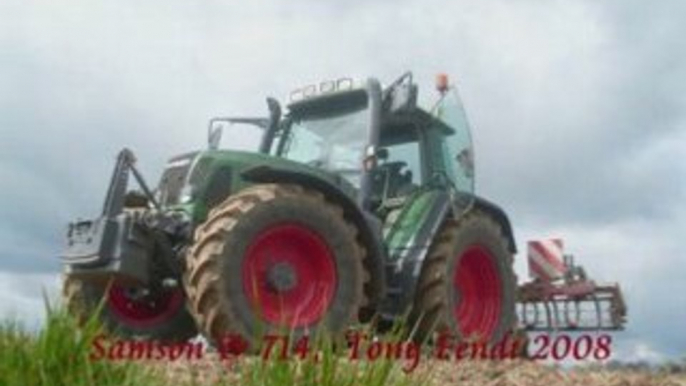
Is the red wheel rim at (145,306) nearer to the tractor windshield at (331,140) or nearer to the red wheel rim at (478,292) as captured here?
the tractor windshield at (331,140)

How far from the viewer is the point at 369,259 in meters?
7.83

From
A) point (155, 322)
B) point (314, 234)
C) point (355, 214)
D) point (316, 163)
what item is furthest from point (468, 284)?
point (155, 322)

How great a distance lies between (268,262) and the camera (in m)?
7.25

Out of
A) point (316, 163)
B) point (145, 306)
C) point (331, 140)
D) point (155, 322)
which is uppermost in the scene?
point (331, 140)

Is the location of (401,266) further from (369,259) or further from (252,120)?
(252,120)

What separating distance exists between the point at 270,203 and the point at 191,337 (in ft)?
6.39

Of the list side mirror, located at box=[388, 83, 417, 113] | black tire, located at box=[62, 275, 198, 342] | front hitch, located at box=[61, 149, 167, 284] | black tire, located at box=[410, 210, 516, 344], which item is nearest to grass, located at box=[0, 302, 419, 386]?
front hitch, located at box=[61, 149, 167, 284]

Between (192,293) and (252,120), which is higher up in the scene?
(252,120)

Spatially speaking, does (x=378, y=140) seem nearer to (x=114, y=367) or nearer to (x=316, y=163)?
(x=316, y=163)

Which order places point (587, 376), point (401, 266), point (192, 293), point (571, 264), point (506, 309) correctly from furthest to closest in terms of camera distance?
point (571, 264), point (506, 309), point (401, 266), point (192, 293), point (587, 376)

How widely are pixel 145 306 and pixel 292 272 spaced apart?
183 centimetres

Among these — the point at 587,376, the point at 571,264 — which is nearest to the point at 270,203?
the point at 587,376

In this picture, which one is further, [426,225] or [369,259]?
[426,225]

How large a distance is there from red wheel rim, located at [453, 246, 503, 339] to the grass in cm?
498
